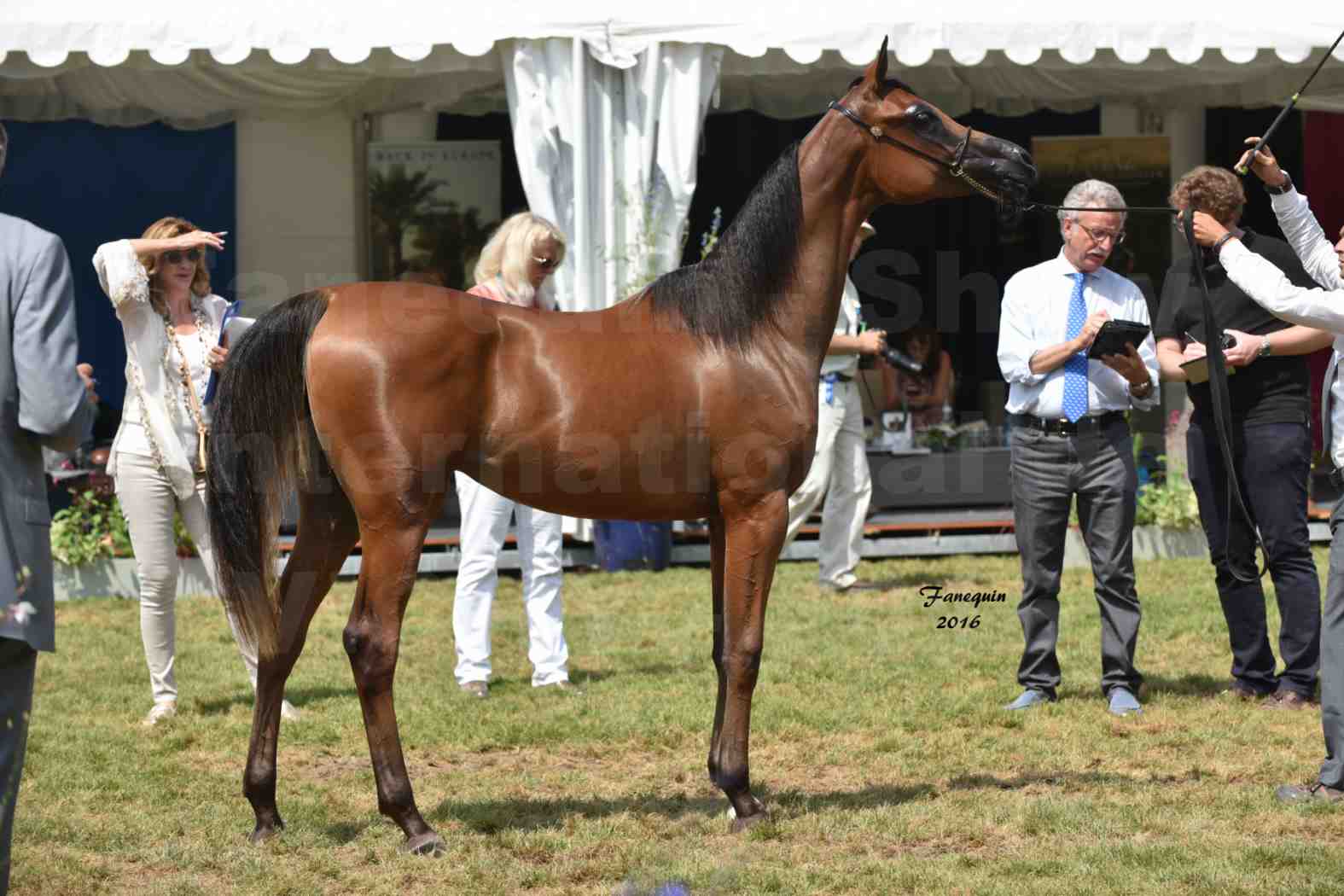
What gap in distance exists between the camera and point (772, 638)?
7781mm

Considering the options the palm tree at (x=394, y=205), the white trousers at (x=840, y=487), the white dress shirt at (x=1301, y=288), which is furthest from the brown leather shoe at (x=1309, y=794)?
the palm tree at (x=394, y=205)

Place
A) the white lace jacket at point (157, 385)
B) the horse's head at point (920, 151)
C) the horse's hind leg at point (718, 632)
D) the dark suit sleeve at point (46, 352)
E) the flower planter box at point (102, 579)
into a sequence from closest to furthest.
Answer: the dark suit sleeve at point (46, 352), the horse's head at point (920, 151), the horse's hind leg at point (718, 632), the white lace jacket at point (157, 385), the flower planter box at point (102, 579)

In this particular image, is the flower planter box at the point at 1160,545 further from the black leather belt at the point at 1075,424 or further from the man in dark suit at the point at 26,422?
the man in dark suit at the point at 26,422

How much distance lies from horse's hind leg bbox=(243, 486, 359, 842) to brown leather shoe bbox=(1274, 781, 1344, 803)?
3018 millimetres

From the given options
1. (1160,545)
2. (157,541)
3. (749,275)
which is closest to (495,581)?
(157,541)

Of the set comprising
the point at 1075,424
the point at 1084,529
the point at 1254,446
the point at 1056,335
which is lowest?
the point at 1084,529

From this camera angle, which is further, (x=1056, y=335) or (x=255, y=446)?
(x=1056, y=335)

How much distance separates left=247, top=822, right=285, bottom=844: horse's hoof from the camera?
4633mm

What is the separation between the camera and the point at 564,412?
459 cm

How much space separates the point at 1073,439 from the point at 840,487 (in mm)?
3061

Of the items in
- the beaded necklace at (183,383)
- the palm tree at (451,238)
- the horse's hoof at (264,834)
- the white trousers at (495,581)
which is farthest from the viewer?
the palm tree at (451,238)

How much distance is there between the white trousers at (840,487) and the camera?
9.09m

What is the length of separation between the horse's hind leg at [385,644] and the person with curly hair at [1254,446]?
3.31 m

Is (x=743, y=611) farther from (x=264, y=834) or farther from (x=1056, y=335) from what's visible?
(x=1056, y=335)
